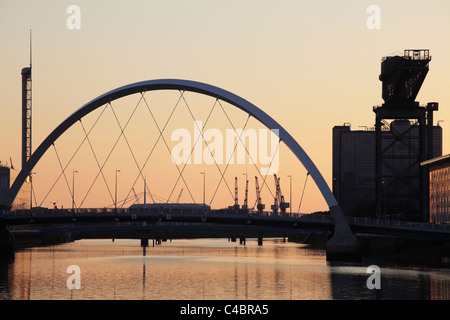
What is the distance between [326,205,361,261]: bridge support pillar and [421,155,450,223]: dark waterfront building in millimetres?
48391

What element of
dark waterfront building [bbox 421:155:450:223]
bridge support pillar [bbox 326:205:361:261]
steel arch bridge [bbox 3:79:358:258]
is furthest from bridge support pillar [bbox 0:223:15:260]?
dark waterfront building [bbox 421:155:450:223]

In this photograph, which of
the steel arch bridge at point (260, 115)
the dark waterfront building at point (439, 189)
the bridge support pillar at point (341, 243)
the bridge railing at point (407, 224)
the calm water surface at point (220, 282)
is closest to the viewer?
the calm water surface at point (220, 282)

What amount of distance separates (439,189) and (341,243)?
58.7m

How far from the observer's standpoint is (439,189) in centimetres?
15638

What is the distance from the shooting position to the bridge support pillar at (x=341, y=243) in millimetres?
102875

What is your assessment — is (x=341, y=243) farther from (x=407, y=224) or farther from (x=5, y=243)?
(x=5, y=243)

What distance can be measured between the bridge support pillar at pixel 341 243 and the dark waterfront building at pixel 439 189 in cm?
4839

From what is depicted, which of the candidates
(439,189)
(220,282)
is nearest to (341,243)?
(220,282)

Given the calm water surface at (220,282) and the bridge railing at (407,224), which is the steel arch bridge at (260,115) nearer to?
the bridge railing at (407,224)

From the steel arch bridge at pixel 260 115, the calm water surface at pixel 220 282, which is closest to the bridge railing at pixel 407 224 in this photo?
the steel arch bridge at pixel 260 115

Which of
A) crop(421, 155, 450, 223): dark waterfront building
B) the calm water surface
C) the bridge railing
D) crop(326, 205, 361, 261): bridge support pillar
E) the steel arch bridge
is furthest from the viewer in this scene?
crop(421, 155, 450, 223): dark waterfront building

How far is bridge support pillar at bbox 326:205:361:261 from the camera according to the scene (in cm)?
10288

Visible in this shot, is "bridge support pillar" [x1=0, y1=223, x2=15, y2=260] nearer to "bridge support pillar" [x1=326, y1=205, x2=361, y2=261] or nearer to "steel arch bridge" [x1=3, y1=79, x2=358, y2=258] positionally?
"steel arch bridge" [x1=3, y1=79, x2=358, y2=258]
